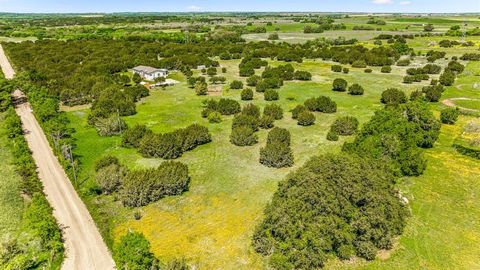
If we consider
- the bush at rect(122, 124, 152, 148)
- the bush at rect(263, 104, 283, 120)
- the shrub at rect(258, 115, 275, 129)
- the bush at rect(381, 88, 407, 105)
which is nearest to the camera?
the bush at rect(122, 124, 152, 148)

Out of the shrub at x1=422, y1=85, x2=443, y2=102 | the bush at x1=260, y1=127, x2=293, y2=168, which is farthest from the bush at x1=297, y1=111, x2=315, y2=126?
the shrub at x1=422, y1=85, x2=443, y2=102

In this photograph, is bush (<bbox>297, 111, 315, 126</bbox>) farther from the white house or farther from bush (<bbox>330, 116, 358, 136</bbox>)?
the white house

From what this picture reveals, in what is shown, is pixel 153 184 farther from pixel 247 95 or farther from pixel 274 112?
pixel 247 95

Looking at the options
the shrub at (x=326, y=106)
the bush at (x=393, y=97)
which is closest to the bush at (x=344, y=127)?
the shrub at (x=326, y=106)

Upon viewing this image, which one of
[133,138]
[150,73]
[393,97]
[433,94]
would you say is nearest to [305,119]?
[393,97]

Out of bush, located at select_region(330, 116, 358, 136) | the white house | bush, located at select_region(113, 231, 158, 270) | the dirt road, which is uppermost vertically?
bush, located at select_region(113, 231, 158, 270)
